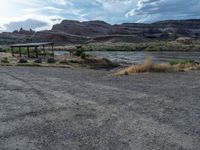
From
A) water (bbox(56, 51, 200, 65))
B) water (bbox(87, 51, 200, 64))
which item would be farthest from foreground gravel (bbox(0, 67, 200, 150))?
water (bbox(87, 51, 200, 64))

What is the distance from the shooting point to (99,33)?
585ft

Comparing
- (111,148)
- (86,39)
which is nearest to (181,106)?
(111,148)

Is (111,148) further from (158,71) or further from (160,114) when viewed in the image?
(158,71)

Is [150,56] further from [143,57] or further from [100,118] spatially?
[100,118]

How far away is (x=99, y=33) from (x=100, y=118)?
171 metres

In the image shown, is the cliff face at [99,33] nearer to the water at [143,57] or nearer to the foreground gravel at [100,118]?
the water at [143,57]

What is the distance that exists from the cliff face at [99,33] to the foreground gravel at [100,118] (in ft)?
386

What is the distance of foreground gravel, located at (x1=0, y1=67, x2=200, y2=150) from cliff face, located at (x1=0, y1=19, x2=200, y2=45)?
117578mm

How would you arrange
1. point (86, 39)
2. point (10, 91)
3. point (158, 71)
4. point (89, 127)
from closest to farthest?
1. point (89, 127)
2. point (10, 91)
3. point (158, 71)
4. point (86, 39)

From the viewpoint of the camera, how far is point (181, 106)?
34.0 feet

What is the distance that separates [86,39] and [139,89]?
13192 centimetres

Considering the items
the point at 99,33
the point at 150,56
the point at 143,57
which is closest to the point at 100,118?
the point at 150,56

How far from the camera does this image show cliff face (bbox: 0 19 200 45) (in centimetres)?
13812

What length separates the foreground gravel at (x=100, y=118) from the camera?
23.2 feet
